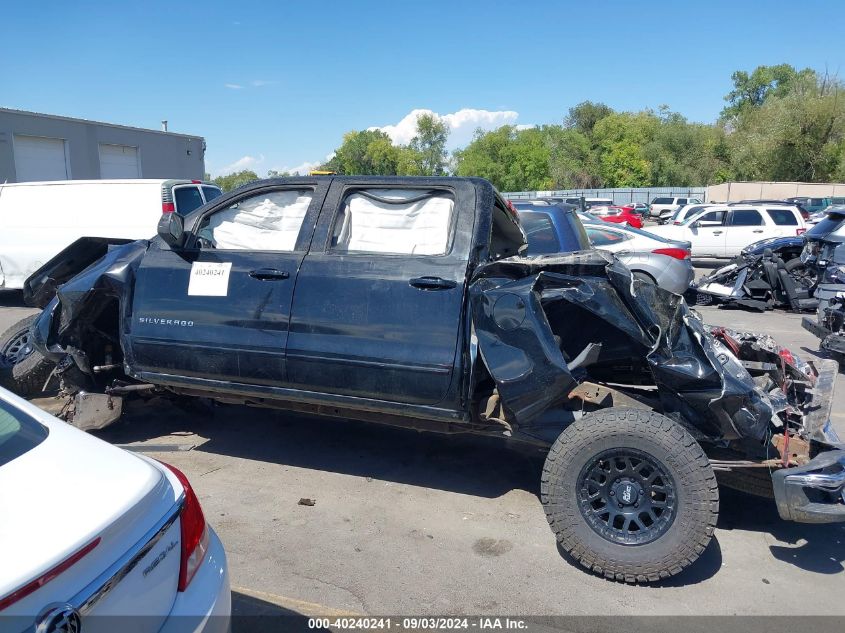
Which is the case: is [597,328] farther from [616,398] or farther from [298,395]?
[298,395]

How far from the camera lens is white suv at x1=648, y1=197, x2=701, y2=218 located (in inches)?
1475

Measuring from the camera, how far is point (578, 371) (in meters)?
3.65

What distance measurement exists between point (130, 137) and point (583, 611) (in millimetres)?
32520

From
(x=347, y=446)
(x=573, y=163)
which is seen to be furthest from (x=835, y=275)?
(x=573, y=163)

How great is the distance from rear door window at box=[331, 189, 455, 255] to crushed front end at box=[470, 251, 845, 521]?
1.73 ft

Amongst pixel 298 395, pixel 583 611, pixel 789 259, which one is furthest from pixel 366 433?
pixel 789 259

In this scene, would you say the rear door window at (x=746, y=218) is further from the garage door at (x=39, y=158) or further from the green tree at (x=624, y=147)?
the green tree at (x=624, y=147)

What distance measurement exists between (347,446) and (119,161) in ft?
98.9

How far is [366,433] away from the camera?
5.37 meters

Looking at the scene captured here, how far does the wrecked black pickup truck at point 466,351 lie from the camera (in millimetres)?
3391

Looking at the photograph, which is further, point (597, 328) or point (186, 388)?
point (186, 388)

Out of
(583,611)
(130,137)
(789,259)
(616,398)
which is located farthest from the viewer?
(130,137)

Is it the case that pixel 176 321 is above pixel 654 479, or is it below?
Answer: above

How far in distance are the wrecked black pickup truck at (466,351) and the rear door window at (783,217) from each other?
1512 centimetres
